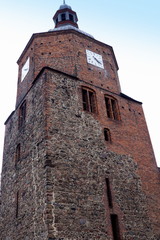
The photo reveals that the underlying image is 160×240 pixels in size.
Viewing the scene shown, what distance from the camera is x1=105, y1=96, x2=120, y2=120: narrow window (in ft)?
51.9

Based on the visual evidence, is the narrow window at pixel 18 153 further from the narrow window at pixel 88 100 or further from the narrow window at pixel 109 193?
the narrow window at pixel 109 193

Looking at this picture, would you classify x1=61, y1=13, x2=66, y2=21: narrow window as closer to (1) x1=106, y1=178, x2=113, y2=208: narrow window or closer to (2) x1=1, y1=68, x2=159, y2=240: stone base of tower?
(2) x1=1, y1=68, x2=159, y2=240: stone base of tower

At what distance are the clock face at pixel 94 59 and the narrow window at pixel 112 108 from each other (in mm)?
2670

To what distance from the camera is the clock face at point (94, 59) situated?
17516mm

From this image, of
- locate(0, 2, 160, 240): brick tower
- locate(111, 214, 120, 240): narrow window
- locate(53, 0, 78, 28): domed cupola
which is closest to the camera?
locate(0, 2, 160, 240): brick tower

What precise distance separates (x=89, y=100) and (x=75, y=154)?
13.0 feet

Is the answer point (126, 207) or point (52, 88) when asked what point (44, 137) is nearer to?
point (52, 88)

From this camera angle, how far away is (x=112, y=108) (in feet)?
53.4

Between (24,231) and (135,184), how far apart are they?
5.80 meters

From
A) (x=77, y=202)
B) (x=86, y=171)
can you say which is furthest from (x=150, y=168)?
(x=77, y=202)

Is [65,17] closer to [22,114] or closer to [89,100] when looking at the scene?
[22,114]

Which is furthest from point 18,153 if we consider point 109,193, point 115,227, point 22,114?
point 115,227


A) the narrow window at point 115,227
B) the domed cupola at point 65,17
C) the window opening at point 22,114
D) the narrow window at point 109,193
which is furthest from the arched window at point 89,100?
the domed cupola at point 65,17

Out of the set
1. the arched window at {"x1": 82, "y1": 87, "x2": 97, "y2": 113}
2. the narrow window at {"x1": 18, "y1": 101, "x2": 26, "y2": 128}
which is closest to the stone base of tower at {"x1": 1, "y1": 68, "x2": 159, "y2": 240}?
the arched window at {"x1": 82, "y1": 87, "x2": 97, "y2": 113}
